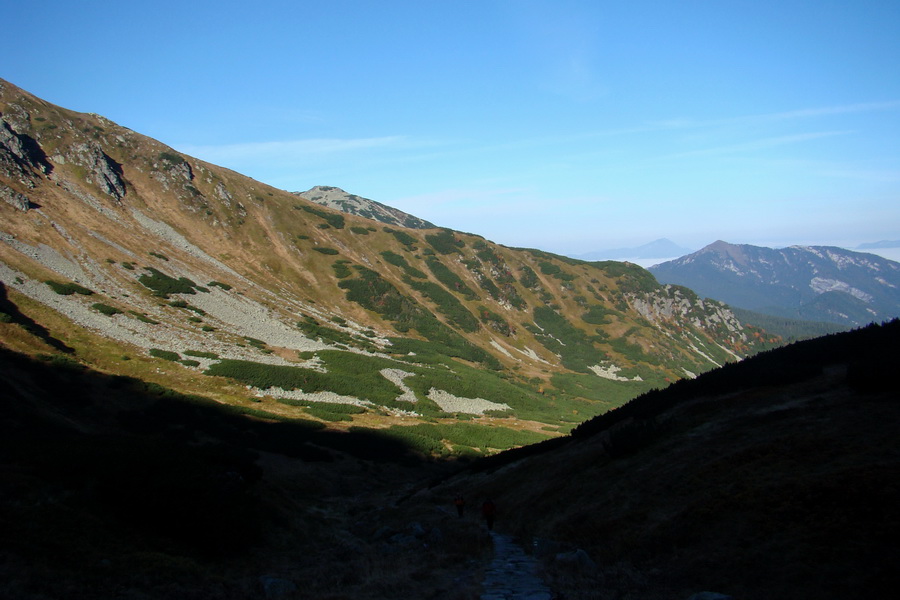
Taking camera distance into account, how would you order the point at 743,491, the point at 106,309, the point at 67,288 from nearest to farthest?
1. the point at 743,491
2. the point at 106,309
3. the point at 67,288

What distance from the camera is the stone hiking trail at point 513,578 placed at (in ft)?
40.4

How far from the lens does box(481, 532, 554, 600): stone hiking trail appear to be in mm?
12327

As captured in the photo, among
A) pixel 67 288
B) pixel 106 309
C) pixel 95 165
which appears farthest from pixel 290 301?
pixel 95 165

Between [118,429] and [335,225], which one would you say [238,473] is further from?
[335,225]

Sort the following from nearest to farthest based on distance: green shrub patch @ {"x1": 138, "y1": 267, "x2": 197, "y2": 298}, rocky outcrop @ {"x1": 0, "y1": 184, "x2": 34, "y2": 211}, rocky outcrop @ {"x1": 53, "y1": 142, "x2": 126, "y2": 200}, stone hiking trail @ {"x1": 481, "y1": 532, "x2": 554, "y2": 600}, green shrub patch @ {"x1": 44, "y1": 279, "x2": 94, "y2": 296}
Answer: stone hiking trail @ {"x1": 481, "y1": 532, "x2": 554, "y2": 600}, green shrub patch @ {"x1": 44, "y1": 279, "x2": 94, "y2": 296}, rocky outcrop @ {"x1": 0, "y1": 184, "x2": 34, "y2": 211}, green shrub patch @ {"x1": 138, "y1": 267, "x2": 197, "y2": 298}, rocky outcrop @ {"x1": 53, "y1": 142, "x2": 126, "y2": 200}

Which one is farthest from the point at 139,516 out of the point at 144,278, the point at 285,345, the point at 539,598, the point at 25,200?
the point at 25,200

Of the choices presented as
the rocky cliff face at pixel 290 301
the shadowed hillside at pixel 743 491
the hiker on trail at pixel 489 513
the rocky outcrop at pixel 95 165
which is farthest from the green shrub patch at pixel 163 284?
the hiker on trail at pixel 489 513

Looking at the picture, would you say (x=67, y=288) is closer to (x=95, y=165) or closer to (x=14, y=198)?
(x=14, y=198)

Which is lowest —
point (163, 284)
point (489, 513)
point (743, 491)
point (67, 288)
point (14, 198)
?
point (489, 513)

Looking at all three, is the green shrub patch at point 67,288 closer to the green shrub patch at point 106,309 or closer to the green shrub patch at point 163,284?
the green shrub patch at point 106,309

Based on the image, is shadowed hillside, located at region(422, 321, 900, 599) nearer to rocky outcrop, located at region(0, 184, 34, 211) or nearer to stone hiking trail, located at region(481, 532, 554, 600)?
stone hiking trail, located at region(481, 532, 554, 600)

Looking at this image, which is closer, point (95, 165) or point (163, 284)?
point (163, 284)

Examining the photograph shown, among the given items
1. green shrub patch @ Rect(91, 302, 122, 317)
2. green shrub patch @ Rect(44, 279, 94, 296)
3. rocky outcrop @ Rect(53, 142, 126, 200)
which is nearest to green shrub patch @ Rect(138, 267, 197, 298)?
green shrub patch @ Rect(44, 279, 94, 296)

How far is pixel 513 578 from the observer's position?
14.0 m
